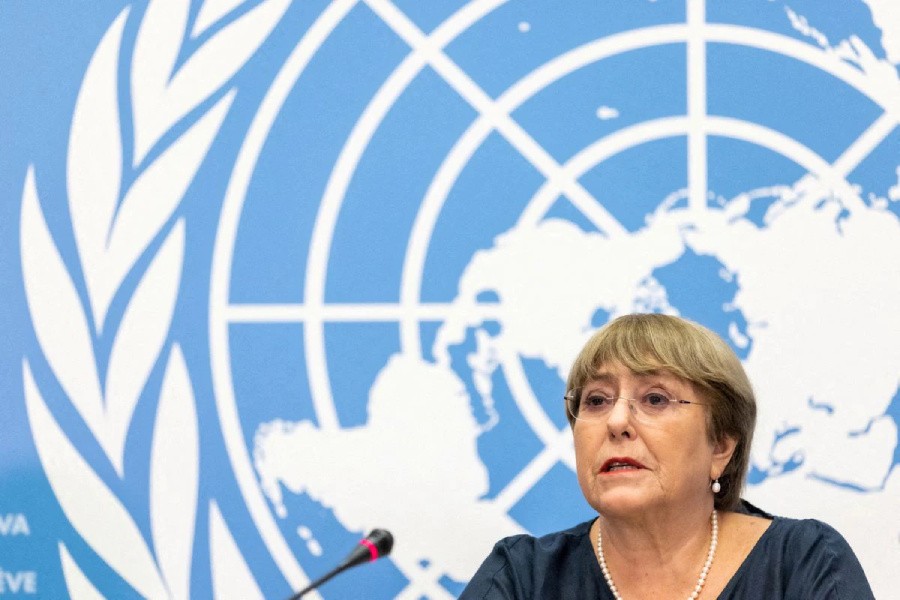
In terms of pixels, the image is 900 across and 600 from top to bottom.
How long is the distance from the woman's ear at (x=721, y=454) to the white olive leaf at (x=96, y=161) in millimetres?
1472

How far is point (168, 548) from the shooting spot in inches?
108

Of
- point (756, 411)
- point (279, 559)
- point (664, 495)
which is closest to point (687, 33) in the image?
point (756, 411)

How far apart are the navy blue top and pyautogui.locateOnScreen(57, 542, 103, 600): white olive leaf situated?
1.01 m

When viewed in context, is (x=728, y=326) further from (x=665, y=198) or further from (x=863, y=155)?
(x=863, y=155)

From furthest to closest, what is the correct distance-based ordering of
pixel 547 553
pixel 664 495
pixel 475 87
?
pixel 475 87, pixel 547 553, pixel 664 495

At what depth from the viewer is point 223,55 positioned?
2805 mm

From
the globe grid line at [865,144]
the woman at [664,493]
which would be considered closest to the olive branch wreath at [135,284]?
the woman at [664,493]

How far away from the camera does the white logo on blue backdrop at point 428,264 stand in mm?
2518

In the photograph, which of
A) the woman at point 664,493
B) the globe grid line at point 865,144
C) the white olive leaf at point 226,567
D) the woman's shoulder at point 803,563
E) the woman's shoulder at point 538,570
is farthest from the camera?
the white olive leaf at point 226,567

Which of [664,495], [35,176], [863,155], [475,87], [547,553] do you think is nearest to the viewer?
[664,495]

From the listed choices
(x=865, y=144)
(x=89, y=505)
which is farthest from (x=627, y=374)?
Answer: (x=89, y=505)

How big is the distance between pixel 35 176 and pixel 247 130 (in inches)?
21.7

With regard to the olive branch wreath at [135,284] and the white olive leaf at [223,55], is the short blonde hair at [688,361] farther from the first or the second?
the white olive leaf at [223,55]

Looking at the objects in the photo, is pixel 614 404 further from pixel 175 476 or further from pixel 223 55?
pixel 223 55
